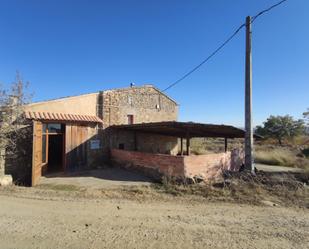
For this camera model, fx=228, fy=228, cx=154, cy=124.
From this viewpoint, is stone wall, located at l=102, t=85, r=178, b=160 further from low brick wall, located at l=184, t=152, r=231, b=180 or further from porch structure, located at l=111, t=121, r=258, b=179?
low brick wall, located at l=184, t=152, r=231, b=180

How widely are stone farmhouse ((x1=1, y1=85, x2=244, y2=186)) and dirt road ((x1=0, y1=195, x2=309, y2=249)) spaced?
353cm

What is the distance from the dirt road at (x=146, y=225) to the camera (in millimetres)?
4141

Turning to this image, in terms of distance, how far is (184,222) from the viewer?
518cm

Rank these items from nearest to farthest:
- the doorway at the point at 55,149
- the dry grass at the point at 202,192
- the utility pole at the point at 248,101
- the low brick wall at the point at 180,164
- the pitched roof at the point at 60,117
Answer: the dry grass at the point at 202,192 < the utility pole at the point at 248,101 < the low brick wall at the point at 180,164 < the pitched roof at the point at 60,117 < the doorway at the point at 55,149

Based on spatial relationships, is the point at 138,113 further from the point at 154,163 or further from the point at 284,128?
the point at 284,128

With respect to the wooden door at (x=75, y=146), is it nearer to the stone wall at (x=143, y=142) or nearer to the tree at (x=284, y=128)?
the stone wall at (x=143, y=142)

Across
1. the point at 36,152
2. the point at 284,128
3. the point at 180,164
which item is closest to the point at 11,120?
the point at 36,152

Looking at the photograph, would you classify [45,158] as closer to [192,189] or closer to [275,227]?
[192,189]

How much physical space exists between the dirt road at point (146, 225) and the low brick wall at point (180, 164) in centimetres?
301

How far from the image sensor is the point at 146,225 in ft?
16.3

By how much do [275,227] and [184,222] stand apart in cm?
197

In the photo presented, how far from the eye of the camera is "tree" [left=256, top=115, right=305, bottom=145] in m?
36.3

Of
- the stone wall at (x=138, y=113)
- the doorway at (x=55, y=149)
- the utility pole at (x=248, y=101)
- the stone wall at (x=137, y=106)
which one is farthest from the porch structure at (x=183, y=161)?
the doorway at (x=55, y=149)

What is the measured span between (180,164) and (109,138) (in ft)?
22.1
